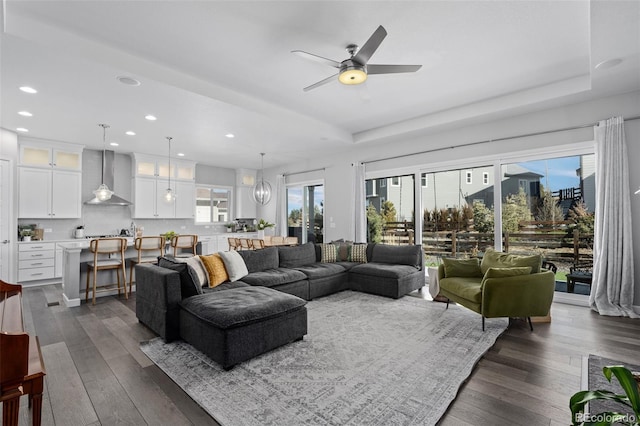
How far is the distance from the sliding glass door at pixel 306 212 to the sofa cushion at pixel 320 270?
2.75 metres

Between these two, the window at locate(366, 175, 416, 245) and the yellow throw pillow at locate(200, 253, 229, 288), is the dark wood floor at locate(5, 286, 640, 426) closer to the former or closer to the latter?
the yellow throw pillow at locate(200, 253, 229, 288)

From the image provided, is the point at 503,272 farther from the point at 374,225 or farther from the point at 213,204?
the point at 213,204

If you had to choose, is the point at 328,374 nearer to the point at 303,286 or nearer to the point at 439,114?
the point at 303,286

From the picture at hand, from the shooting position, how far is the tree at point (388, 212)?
6.60 meters

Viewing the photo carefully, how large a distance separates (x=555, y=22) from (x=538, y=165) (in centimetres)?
247

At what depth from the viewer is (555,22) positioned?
9.42 feet

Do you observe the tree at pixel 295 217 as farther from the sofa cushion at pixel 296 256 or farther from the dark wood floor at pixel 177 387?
the dark wood floor at pixel 177 387

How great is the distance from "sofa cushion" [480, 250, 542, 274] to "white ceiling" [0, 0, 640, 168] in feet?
7.08

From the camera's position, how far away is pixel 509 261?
3.84m

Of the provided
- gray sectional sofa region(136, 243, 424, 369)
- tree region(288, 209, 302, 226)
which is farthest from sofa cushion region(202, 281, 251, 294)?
tree region(288, 209, 302, 226)

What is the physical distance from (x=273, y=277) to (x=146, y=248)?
2.46 meters

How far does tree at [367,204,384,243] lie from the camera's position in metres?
6.82

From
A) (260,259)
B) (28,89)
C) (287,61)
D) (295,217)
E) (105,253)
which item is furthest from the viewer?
(295,217)

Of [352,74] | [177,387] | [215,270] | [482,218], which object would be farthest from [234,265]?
[482,218]
